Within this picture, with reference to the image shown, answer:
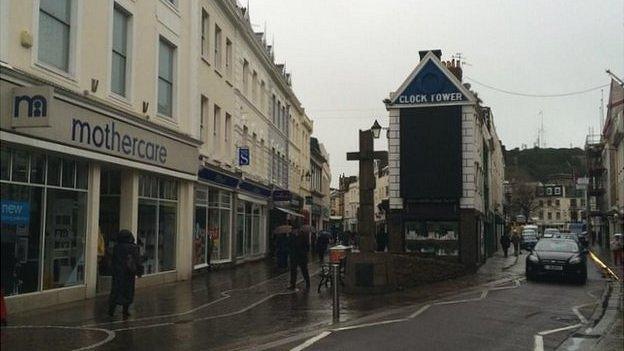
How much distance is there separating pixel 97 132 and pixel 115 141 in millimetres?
897

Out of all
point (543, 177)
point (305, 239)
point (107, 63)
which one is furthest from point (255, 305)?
point (543, 177)

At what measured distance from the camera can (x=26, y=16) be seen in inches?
496

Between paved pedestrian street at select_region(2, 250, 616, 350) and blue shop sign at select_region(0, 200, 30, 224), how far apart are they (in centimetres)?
182

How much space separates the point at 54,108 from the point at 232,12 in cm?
1446

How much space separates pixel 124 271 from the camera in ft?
40.7

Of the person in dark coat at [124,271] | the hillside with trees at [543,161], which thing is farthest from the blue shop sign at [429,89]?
the hillside with trees at [543,161]

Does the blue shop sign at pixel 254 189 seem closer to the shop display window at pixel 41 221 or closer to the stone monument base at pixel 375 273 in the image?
the stone monument base at pixel 375 273

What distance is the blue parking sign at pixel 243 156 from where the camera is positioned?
27812 mm

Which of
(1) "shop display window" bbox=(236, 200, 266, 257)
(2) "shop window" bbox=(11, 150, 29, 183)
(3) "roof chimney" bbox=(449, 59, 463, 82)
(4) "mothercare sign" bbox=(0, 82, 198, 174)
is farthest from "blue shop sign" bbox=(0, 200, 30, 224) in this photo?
(3) "roof chimney" bbox=(449, 59, 463, 82)

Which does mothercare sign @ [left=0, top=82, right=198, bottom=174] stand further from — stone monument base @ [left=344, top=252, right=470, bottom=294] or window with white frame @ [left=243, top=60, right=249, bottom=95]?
window with white frame @ [left=243, top=60, right=249, bottom=95]

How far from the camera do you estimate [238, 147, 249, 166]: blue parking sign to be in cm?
2781

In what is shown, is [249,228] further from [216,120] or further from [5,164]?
[5,164]

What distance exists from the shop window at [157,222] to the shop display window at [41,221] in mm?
3123

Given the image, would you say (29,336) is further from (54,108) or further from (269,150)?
(269,150)
